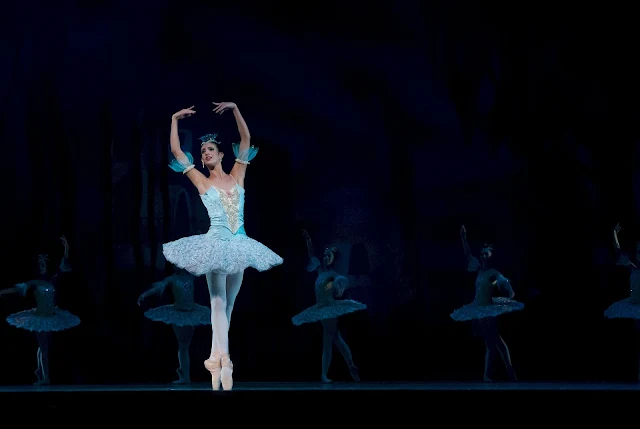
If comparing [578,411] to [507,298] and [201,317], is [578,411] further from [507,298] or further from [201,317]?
[201,317]

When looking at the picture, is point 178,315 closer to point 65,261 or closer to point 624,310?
point 65,261

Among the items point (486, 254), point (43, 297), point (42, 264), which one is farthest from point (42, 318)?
point (486, 254)

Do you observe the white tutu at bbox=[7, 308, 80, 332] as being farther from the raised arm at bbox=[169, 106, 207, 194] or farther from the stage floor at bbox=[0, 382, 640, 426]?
the stage floor at bbox=[0, 382, 640, 426]

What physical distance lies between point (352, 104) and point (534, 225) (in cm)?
209

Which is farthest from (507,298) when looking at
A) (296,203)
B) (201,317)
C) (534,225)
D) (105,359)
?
(105,359)

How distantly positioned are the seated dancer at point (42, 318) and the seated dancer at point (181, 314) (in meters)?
0.77

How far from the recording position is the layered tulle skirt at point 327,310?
8.39 m

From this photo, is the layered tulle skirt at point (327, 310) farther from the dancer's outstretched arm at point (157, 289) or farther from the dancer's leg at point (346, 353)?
the dancer's outstretched arm at point (157, 289)

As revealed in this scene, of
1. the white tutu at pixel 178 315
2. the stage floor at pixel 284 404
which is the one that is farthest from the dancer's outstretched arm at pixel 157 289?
the stage floor at pixel 284 404

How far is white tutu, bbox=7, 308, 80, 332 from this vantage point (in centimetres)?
848

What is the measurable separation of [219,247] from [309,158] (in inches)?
139

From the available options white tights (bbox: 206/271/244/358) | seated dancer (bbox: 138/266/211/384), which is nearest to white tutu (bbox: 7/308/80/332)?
seated dancer (bbox: 138/266/211/384)

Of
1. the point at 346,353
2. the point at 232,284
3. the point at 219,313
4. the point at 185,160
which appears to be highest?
the point at 185,160

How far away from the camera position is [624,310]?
26.5ft
